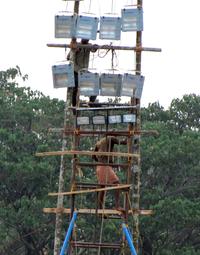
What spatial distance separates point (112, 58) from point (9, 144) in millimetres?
22819

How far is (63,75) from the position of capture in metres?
21.3

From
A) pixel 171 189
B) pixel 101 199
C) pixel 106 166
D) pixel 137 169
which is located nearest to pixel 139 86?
pixel 106 166

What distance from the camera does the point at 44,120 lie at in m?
45.5

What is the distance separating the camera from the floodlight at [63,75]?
69.5 ft

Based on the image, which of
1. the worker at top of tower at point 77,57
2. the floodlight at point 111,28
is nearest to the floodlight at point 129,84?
the floodlight at point 111,28

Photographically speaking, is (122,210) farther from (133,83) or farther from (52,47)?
(52,47)

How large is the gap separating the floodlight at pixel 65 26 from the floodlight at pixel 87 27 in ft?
0.68

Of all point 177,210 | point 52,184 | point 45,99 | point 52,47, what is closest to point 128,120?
point 52,47

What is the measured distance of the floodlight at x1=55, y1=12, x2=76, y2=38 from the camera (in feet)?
71.2

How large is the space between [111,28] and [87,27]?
1.50ft

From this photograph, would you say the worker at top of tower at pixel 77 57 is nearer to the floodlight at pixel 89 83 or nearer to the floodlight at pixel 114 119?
the floodlight at pixel 89 83

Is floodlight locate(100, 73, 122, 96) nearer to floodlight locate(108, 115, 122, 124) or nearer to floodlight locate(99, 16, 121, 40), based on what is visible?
floodlight locate(108, 115, 122, 124)

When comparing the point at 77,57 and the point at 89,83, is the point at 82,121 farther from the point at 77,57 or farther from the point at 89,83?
the point at 77,57

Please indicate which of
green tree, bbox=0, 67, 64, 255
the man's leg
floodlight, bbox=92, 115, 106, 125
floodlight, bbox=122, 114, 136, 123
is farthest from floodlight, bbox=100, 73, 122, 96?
green tree, bbox=0, 67, 64, 255
